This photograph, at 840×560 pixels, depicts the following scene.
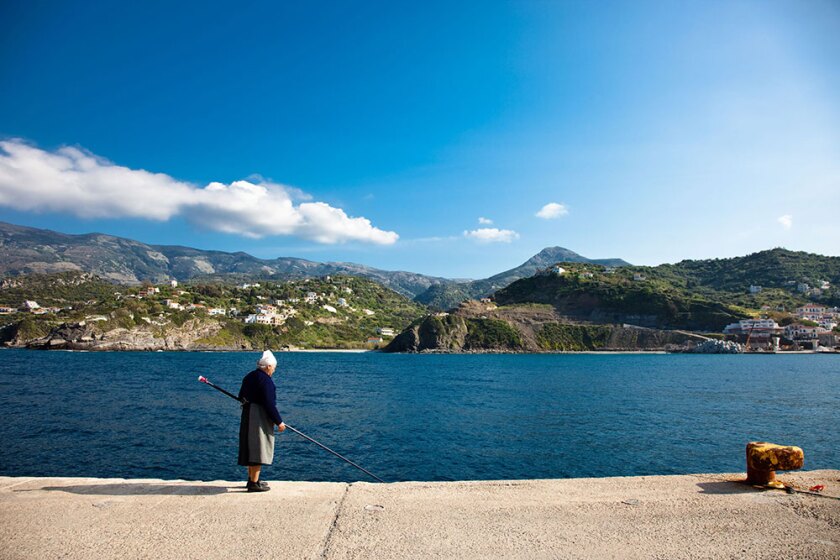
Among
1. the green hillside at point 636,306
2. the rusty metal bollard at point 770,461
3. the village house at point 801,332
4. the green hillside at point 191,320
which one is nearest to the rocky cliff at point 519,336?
the green hillside at point 636,306

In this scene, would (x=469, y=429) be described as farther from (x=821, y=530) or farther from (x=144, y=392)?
(x=144, y=392)

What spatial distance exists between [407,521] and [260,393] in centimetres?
318

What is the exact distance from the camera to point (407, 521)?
6.32 meters

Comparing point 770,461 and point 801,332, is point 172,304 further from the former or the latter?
point 801,332

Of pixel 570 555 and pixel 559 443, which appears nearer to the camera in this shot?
pixel 570 555

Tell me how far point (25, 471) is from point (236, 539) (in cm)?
1694

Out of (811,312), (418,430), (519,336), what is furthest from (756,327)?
(418,430)

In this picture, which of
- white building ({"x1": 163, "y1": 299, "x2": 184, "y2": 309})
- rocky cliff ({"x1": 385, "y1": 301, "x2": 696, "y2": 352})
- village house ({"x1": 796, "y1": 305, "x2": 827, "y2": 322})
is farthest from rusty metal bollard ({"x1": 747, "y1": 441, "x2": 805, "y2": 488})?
village house ({"x1": 796, "y1": 305, "x2": 827, "y2": 322})

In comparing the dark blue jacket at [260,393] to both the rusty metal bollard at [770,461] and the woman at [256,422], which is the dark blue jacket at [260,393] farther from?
the rusty metal bollard at [770,461]

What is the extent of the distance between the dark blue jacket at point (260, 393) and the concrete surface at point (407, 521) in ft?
4.31

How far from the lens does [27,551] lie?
5199 millimetres

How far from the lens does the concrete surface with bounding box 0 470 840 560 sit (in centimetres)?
547

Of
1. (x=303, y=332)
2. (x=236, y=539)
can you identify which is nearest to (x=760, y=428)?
(x=236, y=539)

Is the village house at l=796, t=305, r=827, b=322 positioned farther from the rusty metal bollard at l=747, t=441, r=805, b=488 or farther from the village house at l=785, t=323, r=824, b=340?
the rusty metal bollard at l=747, t=441, r=805, b=488
